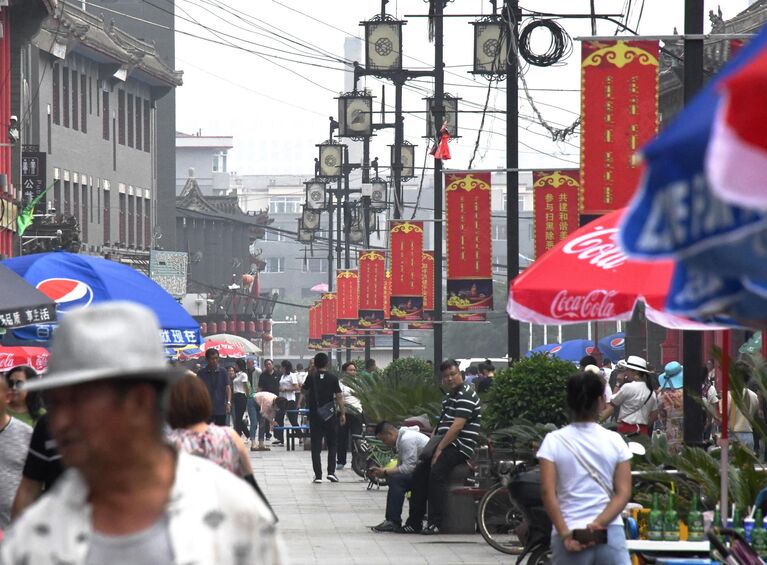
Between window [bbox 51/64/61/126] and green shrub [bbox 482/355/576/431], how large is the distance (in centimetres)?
4211

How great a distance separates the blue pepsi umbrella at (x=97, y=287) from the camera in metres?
13.3

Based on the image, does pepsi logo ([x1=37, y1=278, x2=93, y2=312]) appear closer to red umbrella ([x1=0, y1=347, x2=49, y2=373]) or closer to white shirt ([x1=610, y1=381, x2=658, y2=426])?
white shirt ([x1=610, y1=381, x2=658, y2=426])

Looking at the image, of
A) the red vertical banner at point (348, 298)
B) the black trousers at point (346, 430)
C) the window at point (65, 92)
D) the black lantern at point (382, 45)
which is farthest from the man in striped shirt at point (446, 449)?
the window at point (65, 92)

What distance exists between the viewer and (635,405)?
19.9 metres

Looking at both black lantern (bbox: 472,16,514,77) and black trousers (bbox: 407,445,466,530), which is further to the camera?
black lantern (bbox: 472,16,514,77)

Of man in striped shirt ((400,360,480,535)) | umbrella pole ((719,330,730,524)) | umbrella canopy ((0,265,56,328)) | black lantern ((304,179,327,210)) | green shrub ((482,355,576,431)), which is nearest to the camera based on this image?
umbrella pole ((719,330,730,524))

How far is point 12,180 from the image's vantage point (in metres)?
45.3

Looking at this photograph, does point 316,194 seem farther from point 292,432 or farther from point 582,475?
point 582,475

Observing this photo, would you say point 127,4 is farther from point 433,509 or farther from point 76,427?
point 76,427

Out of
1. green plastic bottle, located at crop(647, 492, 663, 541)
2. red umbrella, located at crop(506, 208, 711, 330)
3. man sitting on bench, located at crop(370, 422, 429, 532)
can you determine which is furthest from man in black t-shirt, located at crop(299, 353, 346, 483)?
green plastic bottle, located at crop(647, 492, 663, 541)

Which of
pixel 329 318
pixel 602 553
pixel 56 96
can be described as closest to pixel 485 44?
pixel 602 553

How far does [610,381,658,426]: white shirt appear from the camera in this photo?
19.9 m

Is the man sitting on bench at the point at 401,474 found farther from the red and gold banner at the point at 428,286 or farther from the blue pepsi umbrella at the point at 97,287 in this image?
the red and gold banner at the point at 428,286

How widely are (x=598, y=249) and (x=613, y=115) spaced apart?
6.08 meters
